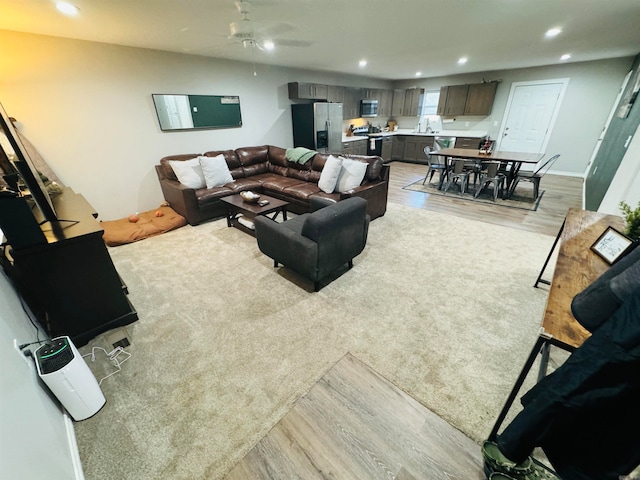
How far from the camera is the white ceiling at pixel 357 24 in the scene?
90.1 inches

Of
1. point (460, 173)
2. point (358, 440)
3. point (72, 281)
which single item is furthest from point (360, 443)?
point (460, 173)

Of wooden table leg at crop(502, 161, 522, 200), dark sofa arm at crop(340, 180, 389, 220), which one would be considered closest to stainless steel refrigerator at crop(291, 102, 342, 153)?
dark sofa arm at crop(340, 180, 389, 220)

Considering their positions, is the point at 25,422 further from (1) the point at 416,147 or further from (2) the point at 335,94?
(1) the point at 416,147

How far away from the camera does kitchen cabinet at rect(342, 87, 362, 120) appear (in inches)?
265

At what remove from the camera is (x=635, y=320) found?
1.83 feet

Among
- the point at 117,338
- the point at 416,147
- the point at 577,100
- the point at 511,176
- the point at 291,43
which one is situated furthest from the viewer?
the point at 416,147

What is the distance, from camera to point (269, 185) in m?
4.17

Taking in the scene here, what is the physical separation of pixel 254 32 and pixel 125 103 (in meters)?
2.23

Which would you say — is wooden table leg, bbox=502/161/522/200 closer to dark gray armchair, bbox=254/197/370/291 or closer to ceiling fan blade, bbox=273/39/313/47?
dark gray armchair, bbox=254/197/370/291

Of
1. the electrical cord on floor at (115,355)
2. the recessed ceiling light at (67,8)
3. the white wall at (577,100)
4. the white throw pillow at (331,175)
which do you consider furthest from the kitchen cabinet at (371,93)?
the electrical cord on floor at (115,355)

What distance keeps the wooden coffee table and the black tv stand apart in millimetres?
1503

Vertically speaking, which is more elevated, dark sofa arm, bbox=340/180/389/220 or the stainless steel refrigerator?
the stainless steel refrigerator

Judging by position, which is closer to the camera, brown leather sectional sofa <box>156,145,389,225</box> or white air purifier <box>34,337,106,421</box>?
white air purifier <box>34,337,106,421</box>

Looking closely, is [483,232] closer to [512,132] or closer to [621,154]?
[621,154]
